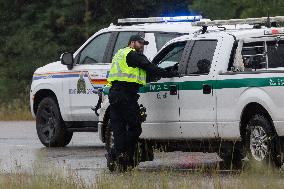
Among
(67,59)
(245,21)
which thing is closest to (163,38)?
(67,59)

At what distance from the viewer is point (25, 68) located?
42531mm

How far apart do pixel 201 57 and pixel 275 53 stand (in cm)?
104

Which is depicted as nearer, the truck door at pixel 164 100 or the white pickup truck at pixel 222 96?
the white pickup truck at pixel 222 96

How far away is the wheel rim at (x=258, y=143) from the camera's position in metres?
14.0

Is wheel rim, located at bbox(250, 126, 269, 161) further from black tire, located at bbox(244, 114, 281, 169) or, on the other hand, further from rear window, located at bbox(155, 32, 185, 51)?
rear window, located at bbox(155, 32, 185, 51)

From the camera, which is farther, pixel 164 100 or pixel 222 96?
pixel 164 100

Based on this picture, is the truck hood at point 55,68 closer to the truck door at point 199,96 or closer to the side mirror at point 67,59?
the side mirror at point 67,59

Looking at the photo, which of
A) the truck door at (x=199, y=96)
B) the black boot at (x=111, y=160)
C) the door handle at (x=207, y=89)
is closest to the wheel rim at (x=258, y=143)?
the truck door at (x=199, y=96)

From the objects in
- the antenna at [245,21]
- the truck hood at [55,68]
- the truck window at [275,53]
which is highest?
the antenna at [245,21]

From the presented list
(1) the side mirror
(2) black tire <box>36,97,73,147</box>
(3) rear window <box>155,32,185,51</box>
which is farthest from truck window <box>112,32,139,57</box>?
(2) black tire <box>36,97,73,147</box>

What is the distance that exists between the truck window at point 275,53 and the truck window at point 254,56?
72mm

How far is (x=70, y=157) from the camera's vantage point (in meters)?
18.3

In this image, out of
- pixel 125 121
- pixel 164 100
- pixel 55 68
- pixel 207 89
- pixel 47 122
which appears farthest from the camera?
pixel 47 122

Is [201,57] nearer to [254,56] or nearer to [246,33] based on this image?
[246,33]
